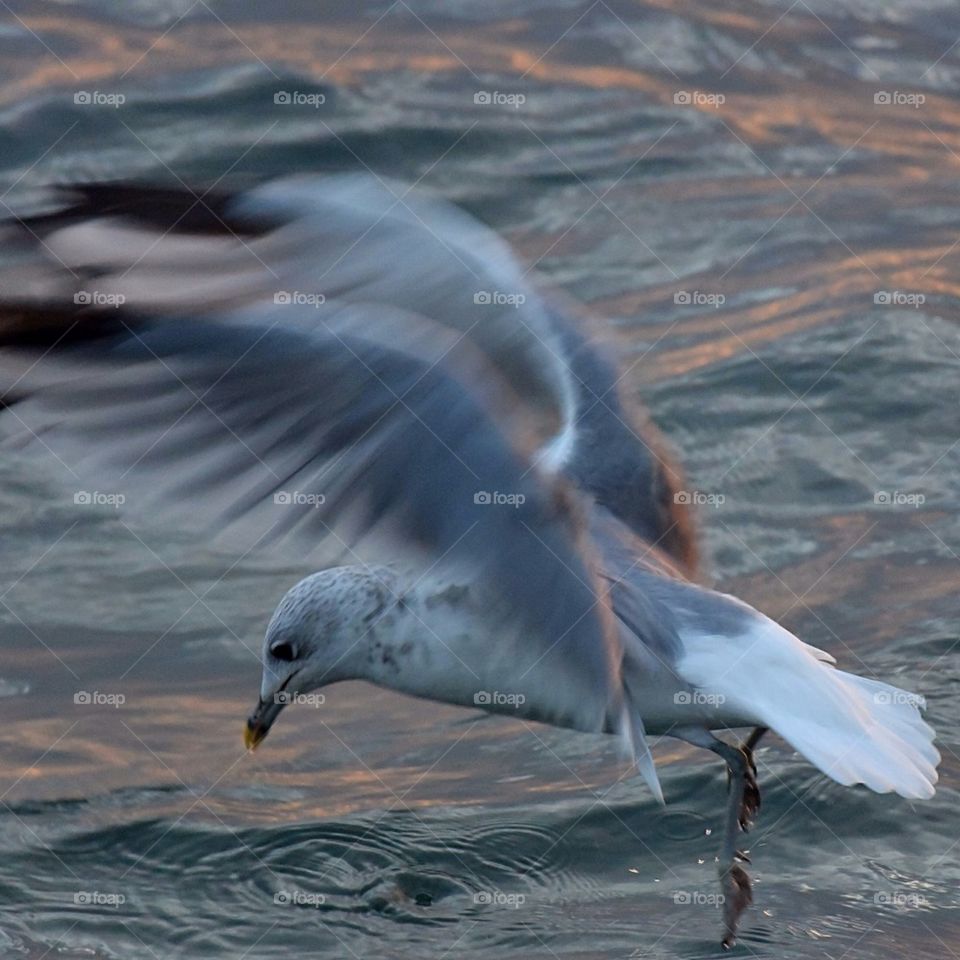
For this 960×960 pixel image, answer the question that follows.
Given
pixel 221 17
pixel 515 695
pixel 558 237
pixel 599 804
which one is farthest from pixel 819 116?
pixel 515 695

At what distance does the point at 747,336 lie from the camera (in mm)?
7863
